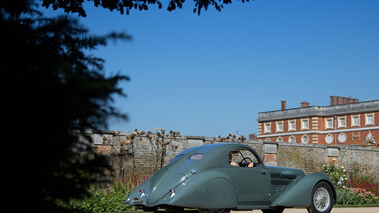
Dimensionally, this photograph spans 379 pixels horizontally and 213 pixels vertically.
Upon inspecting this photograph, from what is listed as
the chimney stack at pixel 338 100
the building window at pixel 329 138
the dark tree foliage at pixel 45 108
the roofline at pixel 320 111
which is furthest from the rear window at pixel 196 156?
the chimney stack at pixel 338 100

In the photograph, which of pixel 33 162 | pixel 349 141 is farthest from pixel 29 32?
pixel 349 141

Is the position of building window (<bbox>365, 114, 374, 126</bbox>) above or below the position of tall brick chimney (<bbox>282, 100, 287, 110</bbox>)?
below

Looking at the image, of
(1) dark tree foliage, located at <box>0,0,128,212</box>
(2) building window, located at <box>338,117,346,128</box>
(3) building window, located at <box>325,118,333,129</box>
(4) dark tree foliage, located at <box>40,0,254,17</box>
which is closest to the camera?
(1) dark tree foliage, located at <box>0,0,128,212</box>

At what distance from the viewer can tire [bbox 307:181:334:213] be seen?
9.74 m

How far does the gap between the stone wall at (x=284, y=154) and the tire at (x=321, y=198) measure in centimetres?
621

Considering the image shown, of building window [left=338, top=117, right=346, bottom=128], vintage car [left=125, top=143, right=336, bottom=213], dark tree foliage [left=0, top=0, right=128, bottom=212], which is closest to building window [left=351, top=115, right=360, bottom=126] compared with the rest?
building window [left=338, top=117, right=346, bottom=128]

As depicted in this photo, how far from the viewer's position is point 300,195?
9.51m

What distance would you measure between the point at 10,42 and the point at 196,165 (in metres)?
6.08

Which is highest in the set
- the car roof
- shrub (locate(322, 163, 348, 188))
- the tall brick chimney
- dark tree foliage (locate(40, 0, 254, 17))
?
the tall brick chimney

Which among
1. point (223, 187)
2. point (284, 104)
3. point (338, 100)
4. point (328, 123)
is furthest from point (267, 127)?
point (223, 187)

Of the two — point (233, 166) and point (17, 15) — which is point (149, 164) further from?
point (17, 15)

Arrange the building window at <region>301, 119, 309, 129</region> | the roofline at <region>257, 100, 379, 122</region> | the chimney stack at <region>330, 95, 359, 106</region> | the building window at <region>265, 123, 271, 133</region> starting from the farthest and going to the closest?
the building window at <region>265, 123, 271, 133</region>
the chimney stack at <region>330, 95, 359, 106</region>
the building window at <region>301, 119, 309, 129</region>
the roofline at <region>257, 100, 379, 122</region>

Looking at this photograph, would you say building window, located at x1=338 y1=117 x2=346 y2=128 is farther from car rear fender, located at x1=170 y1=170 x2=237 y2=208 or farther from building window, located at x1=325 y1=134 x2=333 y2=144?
car rear fender, located at x1=170 y1=170 x2=237 y2=208

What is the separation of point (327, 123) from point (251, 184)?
188 feet
